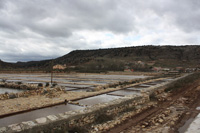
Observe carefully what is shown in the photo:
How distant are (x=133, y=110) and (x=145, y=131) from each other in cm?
171

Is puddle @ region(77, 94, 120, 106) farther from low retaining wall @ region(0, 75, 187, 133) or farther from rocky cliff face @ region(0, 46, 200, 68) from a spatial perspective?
rocky cliff face @ region(0, 46, 200, 68)

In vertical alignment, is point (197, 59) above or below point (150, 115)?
above

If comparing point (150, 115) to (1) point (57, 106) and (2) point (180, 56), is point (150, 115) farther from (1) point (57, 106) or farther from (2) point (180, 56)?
(2) point (180, 56)

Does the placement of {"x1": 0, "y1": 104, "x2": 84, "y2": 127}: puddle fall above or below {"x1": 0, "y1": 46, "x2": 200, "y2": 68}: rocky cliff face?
below

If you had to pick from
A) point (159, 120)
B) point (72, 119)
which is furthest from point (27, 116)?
A: point (159, 120)

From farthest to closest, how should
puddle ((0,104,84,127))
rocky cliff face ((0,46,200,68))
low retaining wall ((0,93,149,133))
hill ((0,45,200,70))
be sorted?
rocky cliff face ((0,46,200,68))
hill ((0,45,200,70))
puddle ((0,104,84,127))
low retaining wall ((0,93,149,133))

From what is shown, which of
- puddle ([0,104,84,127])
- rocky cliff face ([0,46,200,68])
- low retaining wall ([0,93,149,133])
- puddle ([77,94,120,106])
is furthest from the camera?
rocky cliff face ([0,46,200,68])

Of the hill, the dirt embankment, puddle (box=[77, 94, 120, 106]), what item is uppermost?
the hill

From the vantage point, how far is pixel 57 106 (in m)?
6.45

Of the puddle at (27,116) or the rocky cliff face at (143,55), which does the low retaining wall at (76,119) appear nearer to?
the puddle at (27,116)

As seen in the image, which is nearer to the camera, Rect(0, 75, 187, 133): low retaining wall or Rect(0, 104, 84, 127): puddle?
Rect(0, 75, 187, 133): low retaining wall

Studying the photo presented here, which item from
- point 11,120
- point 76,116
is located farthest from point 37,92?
point 76,116

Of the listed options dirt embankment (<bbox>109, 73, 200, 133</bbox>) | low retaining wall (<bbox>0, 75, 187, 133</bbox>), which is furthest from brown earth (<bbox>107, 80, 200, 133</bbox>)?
low retaining wall (<bbox>0, 75, 187, 133</bbox>)

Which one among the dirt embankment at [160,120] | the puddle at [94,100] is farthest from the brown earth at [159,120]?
the puddle at [94,100]
